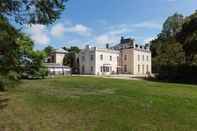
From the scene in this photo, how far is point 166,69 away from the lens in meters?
40.0

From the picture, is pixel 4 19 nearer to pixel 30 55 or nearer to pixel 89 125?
pixel 89 125

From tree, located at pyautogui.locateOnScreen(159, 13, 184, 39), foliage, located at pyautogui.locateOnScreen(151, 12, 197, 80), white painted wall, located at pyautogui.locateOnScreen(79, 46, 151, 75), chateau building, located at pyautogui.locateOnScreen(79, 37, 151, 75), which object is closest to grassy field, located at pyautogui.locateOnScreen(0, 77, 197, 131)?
foliage, located at pyautogui.locateOnScreen(151, 12, 197, 80)

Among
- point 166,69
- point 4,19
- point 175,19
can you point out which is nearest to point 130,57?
point 175,19

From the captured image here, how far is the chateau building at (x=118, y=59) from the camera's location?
5669 centimetres

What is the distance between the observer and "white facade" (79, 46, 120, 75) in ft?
184

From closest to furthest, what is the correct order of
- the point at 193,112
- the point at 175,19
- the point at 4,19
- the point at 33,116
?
the point at 4,19 → the point at 33,116 → the point at 193,112 → the point at 175,19

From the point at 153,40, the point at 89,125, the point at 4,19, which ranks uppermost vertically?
the point at 153,40

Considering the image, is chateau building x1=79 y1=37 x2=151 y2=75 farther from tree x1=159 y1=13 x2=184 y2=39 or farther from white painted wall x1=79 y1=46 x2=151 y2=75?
tree x1=159 y1=13 x2=184 y2=39

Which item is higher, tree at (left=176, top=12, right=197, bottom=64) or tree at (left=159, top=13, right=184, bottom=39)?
tree at (left=159, top=13, right=184, bottom=39)

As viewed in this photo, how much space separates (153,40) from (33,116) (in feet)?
234

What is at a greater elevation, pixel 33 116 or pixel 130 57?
pixel 130 57

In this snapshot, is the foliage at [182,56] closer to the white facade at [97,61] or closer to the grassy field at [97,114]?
the white facade at [97,61]

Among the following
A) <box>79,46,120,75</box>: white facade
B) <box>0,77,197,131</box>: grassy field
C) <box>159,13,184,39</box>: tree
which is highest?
<box>159,13,184,39</box>: tree

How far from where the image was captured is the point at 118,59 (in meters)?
62.9
